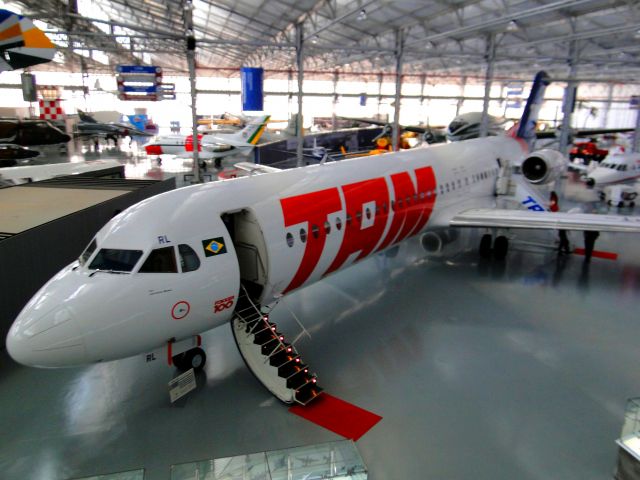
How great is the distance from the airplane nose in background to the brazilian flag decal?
6.49 feet

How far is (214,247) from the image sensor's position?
692 cm

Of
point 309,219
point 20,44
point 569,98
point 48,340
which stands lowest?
point 48,340

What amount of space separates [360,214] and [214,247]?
3664 millimetres

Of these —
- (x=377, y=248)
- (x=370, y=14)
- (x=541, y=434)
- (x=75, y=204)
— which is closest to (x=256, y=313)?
(x=377, y=248)

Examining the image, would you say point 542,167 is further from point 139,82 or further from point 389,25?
point 139,82

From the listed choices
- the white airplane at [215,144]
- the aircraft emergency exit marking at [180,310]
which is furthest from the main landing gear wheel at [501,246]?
the white airplane at [215,144]

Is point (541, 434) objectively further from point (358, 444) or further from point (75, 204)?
point (75, 204)

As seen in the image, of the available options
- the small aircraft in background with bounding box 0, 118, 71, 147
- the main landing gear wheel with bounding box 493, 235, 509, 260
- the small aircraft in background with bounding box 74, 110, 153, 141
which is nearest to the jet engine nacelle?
the main landing gear wheel with bounding box 493, 235, 509, 260

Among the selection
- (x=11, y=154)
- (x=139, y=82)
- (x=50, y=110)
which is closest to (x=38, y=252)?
(x=139, y=82)

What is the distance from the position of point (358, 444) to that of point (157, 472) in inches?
105

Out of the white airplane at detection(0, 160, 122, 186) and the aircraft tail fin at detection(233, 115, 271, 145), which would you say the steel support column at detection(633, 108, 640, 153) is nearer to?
the aircraft tail fin at detection(233, 115, 271, 145)

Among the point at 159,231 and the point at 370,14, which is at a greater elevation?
the point at 370,14

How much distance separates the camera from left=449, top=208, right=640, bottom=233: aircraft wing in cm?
1234

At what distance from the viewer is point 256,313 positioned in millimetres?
7719
